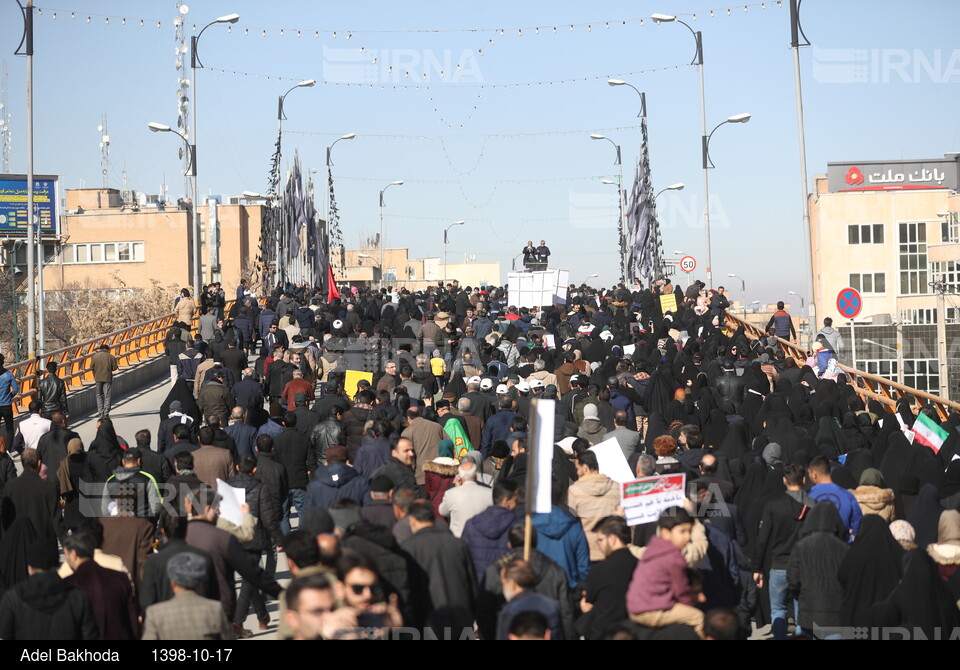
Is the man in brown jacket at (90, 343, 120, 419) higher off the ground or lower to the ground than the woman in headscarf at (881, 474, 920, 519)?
higher

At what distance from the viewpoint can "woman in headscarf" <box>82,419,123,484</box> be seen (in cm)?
1224

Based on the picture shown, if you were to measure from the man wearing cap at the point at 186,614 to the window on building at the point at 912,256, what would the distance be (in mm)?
86668

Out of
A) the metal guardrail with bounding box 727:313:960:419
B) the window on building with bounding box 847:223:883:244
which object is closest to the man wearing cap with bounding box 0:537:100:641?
the metal guardrail with bounding box 727:313:960:419

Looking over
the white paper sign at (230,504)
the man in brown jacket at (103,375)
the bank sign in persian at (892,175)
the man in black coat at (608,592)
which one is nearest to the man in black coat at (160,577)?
the white paper sign at (230,504)

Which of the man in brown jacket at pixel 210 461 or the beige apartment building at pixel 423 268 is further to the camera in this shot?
the beige apartment building at pixel 423 268

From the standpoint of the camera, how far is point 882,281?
89438mm

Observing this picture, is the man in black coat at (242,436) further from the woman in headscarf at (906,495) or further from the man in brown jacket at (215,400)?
the woman in headscarf at (906,495)

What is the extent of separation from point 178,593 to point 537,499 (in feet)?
7.53

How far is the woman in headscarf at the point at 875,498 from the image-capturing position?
1033 centimetres

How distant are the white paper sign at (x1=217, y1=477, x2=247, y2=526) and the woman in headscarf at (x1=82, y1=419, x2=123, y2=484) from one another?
2672 mm

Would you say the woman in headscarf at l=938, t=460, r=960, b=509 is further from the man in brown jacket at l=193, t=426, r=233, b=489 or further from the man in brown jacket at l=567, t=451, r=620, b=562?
the man in brown jacket at l=193, t=426, r=233, b=489

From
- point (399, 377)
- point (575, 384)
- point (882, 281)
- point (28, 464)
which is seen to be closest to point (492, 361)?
point (399, 377)

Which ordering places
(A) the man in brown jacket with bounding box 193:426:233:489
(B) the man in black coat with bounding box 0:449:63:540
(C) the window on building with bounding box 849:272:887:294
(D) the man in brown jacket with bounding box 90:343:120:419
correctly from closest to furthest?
(B) the man in black coat with bounding box 0:449:63:540, (A) the man in brown jacket with bounding box 193:426:233:489, (D) the man in brown jacket with bounding box 90:343:120:419, (C) the window on building with bounding box 849:272:887:294
